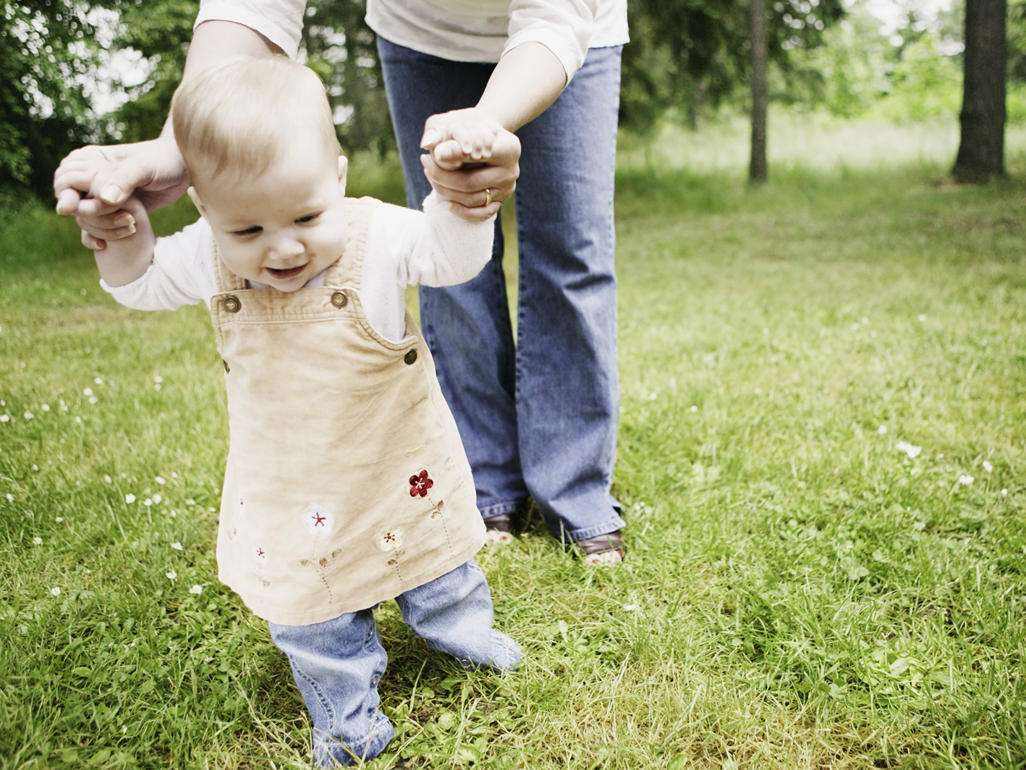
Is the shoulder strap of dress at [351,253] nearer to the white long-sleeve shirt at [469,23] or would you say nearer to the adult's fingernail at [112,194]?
the adult's fingernail at [112,194]

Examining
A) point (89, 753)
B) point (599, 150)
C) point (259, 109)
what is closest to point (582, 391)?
point (599, 150)

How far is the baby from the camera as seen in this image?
1142 millimetres

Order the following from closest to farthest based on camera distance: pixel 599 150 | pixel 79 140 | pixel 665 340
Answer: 1. pixel 599 150
2. pixel 665 340
3. pixel 79 140

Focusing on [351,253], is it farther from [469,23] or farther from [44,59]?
Answer: [44,59]

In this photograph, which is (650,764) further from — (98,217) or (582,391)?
(98,217)

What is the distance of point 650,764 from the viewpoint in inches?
56.7

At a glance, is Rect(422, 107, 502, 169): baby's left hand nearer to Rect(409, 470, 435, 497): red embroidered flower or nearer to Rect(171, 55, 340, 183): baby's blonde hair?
Rect(171, 55, 340, 183): baby's blonde hair

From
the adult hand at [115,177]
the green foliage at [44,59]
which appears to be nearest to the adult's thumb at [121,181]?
the adult hand at [115,177]

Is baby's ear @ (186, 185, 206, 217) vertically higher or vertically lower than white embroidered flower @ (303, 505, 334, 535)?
higher

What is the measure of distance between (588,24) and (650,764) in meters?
1.40

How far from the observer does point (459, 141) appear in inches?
41.4

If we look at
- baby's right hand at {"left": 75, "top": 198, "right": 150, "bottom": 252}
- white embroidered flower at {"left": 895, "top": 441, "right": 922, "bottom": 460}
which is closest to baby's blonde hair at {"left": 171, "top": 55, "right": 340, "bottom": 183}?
baby's right hand at {"left": 75, "top": 198, "right": 150, "bottom": 252}

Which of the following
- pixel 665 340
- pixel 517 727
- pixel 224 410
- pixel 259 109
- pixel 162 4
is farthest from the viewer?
pixel 162 4

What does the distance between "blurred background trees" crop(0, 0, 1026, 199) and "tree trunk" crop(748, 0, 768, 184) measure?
434mm
